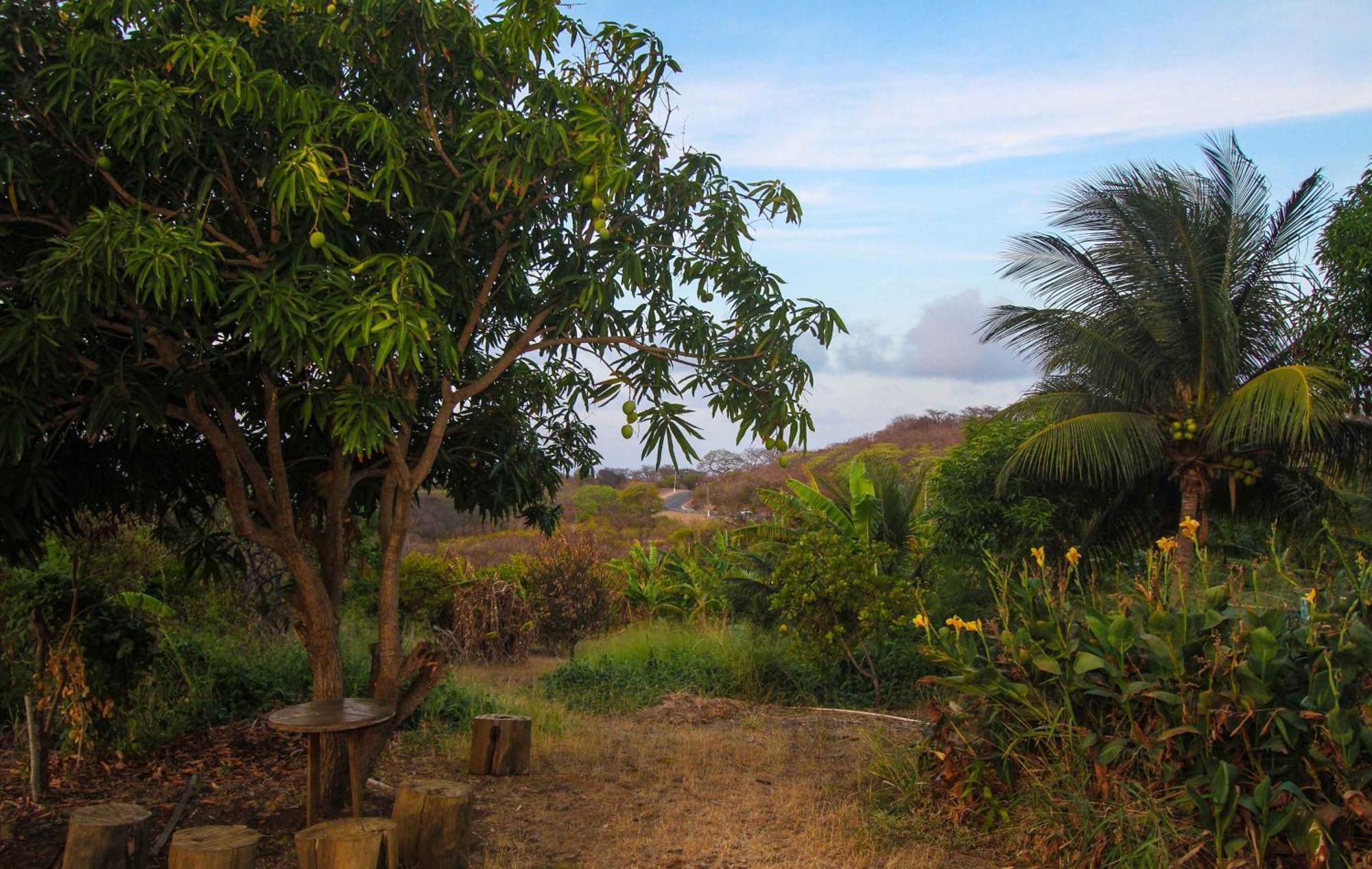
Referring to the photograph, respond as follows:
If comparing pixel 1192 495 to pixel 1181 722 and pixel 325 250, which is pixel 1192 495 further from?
pixel 325 250

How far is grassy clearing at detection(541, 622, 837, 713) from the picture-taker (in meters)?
11.1

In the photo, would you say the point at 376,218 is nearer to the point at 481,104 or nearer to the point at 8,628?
the point at 481,104

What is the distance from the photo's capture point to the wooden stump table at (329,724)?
17.8 ft

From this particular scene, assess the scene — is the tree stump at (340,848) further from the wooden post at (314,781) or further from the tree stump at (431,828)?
the wooden post at (314,781)

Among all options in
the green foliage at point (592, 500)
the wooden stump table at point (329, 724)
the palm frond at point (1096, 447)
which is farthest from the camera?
the green foliage at point (592, 500)

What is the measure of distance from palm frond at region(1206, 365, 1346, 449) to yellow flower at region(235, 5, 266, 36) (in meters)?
8.95

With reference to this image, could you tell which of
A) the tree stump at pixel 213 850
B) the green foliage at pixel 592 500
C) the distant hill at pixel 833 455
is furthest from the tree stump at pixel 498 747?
the green foliage at pixel 592 500

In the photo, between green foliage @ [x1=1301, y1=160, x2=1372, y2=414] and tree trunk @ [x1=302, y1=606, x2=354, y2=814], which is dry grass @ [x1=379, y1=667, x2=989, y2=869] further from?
green foliage @ [x1=1301, y1=160, x2=1372, y2=414]

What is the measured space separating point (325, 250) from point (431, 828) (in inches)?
116

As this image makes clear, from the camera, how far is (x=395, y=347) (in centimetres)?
470

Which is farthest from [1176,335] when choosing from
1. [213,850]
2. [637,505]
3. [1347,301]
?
[637,505]

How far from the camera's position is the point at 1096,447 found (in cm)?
1136

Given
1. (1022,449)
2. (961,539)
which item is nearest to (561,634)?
A: (961,539)

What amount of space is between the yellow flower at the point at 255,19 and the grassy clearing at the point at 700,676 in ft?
22.9
